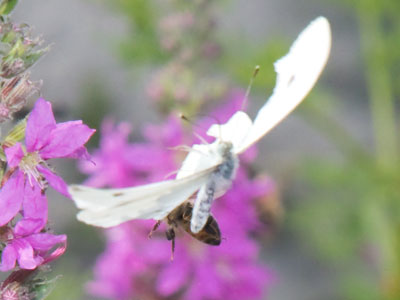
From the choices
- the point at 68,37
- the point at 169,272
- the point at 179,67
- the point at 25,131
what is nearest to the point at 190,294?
the point at 169,272

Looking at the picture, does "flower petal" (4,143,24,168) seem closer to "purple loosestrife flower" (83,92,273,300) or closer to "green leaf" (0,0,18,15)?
"green leaf" (0,0,18,15)

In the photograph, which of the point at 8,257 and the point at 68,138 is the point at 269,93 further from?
the point at 8,257

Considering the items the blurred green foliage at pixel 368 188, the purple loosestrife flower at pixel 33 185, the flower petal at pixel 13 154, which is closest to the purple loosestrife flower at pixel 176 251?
the blurred green foliage at pixel 368 188

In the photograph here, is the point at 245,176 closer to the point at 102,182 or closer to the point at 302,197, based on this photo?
the point at 102,182

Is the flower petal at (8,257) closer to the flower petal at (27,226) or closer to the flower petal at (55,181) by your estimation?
the flower petal at (27,226)

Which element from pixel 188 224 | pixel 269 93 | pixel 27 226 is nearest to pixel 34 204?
pixel 27 226

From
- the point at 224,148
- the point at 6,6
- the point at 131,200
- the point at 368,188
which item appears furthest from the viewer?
the point at 368,188
